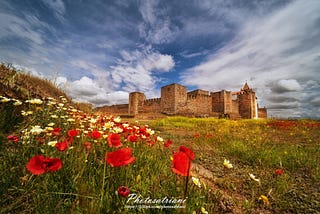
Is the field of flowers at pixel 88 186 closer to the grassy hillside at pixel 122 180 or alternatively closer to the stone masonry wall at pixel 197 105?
the grassy hillside at pixel 122 180

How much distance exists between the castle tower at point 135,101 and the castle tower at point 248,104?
18.7 meters

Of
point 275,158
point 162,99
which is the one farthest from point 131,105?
point 275,158

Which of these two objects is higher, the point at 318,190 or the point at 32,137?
the point at 32,137

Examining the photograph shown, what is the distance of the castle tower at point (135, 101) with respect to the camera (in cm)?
2415

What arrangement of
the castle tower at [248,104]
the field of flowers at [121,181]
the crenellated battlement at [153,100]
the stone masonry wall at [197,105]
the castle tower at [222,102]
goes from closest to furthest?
the field of flowers at [121,181]
the stone masonry wall at [197,105]
the crenellated battlement at [153,100]
the castle tower at [222,102]
the castle tower at [248,104]

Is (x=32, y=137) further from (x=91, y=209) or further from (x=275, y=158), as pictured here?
(x=275, y=158)

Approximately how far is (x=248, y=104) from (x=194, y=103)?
11346 mm

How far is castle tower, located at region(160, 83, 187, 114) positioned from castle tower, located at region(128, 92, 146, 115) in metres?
4.48

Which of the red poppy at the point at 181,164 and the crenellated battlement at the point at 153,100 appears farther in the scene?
the crenellated battlement at the point at 153,100

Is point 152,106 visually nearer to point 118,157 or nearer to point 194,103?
point 194,103

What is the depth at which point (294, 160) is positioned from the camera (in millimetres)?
2461

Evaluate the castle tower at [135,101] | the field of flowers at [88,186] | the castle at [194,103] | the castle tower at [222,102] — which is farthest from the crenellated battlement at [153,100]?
the field of flowers at [88,186]

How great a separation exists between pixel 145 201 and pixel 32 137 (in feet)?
4.85

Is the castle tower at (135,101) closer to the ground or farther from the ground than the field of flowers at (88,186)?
farther from the ground
